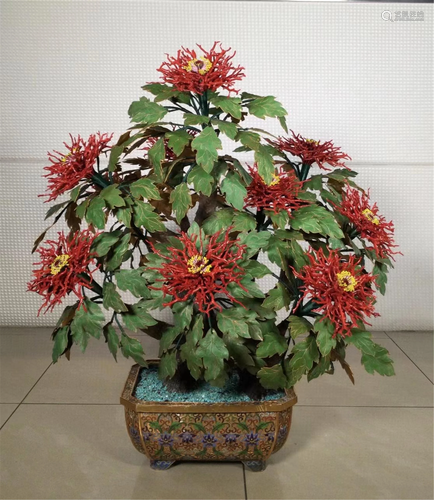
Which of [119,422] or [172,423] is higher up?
[172,423]

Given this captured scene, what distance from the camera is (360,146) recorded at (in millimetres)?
2053

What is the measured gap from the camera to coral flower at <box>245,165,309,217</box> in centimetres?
110

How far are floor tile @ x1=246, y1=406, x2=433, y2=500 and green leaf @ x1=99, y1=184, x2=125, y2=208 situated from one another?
66 centimetres

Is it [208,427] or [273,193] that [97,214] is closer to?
[273,193]

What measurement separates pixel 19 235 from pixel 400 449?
57.9 inches

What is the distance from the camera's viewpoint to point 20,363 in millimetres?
1862

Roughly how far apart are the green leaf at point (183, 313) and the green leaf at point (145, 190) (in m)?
0.20

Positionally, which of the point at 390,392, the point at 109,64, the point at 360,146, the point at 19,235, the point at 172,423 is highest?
the point at 109,64

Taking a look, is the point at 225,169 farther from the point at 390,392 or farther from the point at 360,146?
the point at 360,146

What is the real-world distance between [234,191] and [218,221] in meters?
0.09

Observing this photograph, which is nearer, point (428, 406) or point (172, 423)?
point (172, 423)

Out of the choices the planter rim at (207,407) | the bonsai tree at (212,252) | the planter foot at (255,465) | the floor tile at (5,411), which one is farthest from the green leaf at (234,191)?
the floor tile at (5,411)

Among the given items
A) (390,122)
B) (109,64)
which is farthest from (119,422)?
(390,122)

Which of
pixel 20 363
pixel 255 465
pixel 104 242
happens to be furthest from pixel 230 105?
pixel 20 363
